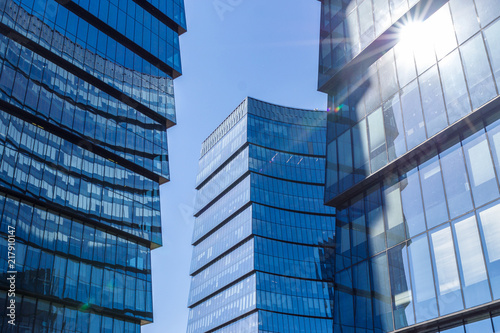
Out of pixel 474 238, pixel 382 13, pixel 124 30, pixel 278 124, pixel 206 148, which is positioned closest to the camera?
pixel 474 238

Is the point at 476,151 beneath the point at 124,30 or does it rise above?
beneath

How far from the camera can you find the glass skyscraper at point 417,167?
21.4 meters

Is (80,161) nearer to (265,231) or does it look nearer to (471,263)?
(471,263)

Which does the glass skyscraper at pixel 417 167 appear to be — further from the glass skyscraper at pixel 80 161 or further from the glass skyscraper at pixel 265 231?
the glass skyscraper at pixel 265 231

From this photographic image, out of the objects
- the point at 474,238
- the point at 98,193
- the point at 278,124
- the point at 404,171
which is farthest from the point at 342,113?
the point at 278,124

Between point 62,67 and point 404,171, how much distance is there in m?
35.9

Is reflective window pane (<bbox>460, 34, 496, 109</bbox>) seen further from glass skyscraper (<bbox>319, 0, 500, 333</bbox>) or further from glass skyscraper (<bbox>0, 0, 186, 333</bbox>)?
glass skyscraper (<bbox>0, 0, 186, 333</bbox>)

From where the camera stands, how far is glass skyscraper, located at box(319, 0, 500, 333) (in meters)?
21.4

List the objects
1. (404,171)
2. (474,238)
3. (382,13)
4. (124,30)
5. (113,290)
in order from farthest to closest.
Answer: (124,30), (113,290), (382,13), (404,171), (474,238)

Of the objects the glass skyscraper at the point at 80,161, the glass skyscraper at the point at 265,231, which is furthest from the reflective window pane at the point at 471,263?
the glass skyscraper at the point at 265,231

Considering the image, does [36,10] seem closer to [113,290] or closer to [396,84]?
[113,290]

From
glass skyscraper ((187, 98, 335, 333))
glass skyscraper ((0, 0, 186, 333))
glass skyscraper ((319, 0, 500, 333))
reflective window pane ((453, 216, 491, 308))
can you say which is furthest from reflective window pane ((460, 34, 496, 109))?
glass skyscraper ((187, 98, 335, 333))

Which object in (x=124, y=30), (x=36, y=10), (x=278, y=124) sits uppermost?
(x=278, y=124)

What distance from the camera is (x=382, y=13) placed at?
30062 mm
